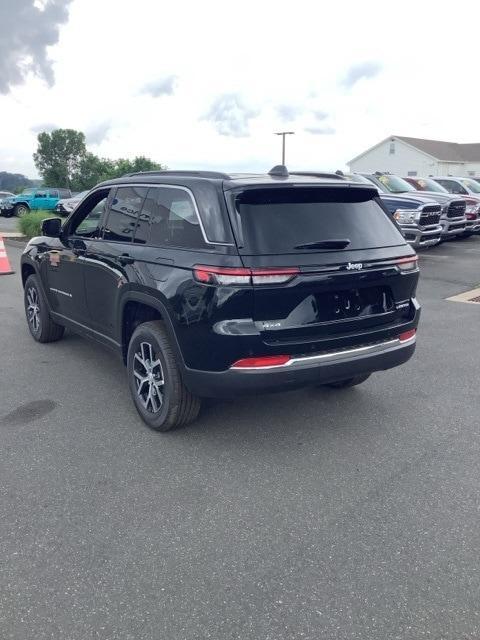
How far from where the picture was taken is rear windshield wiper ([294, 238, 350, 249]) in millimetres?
3492

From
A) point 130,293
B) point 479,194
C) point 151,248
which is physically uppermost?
point 151,248

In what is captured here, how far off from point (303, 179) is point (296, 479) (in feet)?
6.55

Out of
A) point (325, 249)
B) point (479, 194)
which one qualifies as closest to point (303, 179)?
point (325, 249)

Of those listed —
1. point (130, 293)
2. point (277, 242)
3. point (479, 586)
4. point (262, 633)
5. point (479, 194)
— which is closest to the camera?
point (262, 633)

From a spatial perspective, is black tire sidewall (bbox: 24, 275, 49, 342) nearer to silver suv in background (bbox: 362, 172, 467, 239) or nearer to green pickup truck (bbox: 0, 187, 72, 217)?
silver suv in background (bbox: 362, 172, 467, 239)

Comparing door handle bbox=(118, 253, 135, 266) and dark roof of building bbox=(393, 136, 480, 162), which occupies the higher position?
door handle bbox=(118, 253, 135, 266)

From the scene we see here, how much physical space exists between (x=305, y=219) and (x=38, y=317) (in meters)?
3.89

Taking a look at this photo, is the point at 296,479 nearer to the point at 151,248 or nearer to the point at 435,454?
the point at 435,454

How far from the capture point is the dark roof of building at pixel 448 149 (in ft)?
188

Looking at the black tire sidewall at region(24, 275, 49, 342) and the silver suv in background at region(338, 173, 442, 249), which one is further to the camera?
the silver suv in background at region(338, 173, 442, 249)

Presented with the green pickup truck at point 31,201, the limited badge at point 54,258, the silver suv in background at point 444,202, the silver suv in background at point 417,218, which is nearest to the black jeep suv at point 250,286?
the limited badge at point 54,258

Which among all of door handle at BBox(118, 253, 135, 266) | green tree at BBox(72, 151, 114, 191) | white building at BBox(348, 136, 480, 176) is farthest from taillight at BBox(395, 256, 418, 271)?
green tree at BBox(72, 151, 114, 191)

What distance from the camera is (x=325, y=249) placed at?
3551 millimetres

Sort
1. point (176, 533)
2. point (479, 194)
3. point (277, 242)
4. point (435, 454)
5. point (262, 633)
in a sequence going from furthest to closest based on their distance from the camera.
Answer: point (479, 194) < point (435, 454) < point (277, 242) < point (176, 533) < point (262, 633)
